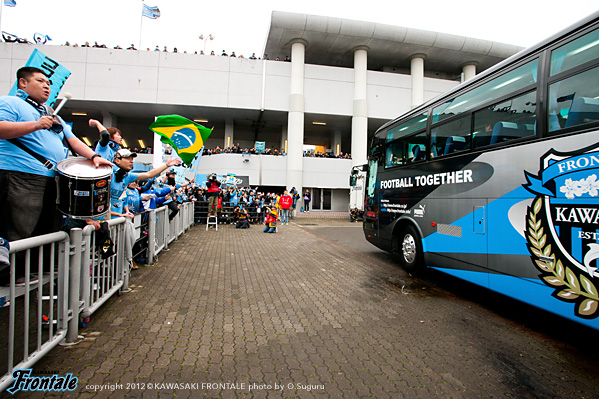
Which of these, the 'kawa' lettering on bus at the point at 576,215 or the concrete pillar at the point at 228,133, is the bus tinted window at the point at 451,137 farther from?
the concrete pillar at the point at 228,133

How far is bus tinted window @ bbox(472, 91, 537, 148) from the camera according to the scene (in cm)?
365

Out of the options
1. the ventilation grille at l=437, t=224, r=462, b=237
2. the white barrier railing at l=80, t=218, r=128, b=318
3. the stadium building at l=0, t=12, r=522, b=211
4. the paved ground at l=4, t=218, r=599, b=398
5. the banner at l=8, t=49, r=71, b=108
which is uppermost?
the stadium building at l=0, t=12, r=522, b=211

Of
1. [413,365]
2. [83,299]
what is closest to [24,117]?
[83,299]

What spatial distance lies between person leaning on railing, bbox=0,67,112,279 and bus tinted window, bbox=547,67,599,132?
17.1 feet

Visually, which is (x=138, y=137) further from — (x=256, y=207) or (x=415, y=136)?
(x=415, y=136)

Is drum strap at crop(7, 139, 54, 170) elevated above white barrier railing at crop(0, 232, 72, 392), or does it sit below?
above

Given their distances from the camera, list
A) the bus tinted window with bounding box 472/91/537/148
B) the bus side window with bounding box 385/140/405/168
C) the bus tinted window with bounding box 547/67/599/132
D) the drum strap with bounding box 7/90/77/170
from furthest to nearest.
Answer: the bus side window with bounding box 385/140/405/168 < the bus tinted window with bounding box 472/91/537/148 < the bus tinted window with bounding box 547/67/599/132 < the drum strap with bounding box 7/90/77/170

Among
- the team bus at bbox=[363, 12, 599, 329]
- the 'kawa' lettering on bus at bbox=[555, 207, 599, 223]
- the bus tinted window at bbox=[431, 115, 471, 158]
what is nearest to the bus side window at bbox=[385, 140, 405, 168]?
the team bus at bbox=[363, 12, 599, 329]

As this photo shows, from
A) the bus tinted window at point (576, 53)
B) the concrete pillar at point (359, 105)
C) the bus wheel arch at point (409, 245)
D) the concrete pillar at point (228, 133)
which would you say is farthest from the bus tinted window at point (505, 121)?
the concrete pillar at point (228, 133)

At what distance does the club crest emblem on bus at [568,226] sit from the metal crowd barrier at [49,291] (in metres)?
5.11

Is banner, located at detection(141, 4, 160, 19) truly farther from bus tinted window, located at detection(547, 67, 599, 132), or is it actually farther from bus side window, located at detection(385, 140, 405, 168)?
bus tinted window, located at detection(547, 67, 599, 132)

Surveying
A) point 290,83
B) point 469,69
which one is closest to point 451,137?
point 290,83

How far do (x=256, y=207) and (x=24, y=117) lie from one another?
44.8ft

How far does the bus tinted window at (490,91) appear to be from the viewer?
3774 mm
